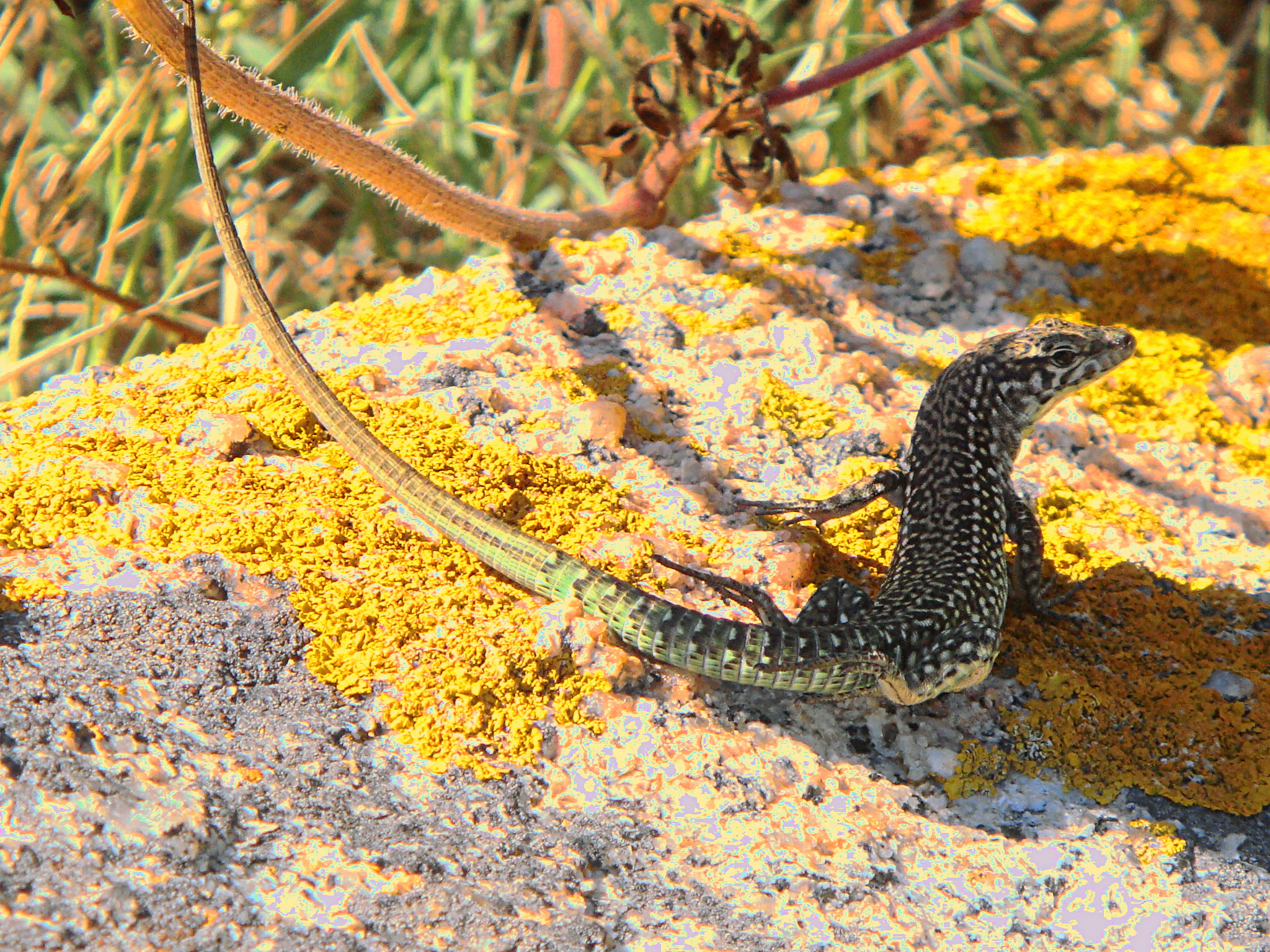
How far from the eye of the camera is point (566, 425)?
8.80ft

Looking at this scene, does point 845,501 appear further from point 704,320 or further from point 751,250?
point 751,250

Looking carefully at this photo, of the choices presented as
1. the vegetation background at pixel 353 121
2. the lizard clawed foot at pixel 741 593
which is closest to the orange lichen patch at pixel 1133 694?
the lizard clawed foot at pixel 741 593

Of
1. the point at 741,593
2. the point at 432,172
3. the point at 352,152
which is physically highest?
the point at 352,152

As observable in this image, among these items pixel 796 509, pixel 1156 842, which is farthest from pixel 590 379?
pixel 1156 842

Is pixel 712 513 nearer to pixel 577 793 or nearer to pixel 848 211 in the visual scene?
pixel 577 793

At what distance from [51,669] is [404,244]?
2808mm

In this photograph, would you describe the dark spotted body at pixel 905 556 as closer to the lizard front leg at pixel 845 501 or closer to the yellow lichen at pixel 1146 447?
the lizard front leg at pixel 845 501

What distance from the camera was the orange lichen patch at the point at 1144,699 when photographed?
7.01 feet

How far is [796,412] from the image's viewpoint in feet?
9.51

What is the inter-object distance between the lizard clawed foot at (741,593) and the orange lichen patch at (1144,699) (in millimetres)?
466

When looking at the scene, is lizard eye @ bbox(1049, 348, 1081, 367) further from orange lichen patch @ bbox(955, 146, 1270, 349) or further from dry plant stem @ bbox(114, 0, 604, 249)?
dry plant stem @ bbox(114, 0, 604, 249)

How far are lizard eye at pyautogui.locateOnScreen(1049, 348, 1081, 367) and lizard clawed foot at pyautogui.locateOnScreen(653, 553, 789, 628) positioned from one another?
104 centimetres

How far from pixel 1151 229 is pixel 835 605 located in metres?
2.20

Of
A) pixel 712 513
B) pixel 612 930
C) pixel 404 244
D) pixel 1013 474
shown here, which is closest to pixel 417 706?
pixel 612 930
